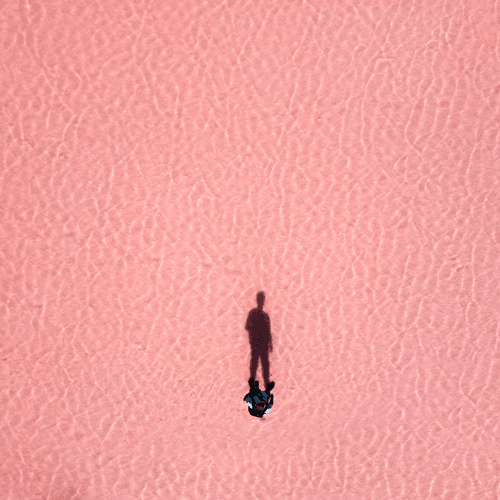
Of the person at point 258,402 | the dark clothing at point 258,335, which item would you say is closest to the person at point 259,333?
the dark clothing at point 258,335

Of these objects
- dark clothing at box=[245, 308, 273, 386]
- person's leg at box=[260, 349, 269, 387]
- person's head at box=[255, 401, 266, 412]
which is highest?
dark clothing at box=[245, 308, 273, 386]

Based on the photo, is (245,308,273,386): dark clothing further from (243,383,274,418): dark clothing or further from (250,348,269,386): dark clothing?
(243,383,274,418): dark clothing

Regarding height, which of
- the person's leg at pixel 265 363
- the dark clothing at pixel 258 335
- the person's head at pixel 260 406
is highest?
the dark clothing at pixel 258 335

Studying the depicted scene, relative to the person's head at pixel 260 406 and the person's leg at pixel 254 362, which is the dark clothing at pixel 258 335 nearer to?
the person's leg at pixel 254 362

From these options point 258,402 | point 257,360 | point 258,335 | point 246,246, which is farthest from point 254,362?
point 246,246

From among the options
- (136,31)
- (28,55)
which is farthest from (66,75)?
(136,31)

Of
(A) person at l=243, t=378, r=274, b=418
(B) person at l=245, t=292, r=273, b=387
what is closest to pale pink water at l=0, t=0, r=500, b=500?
(B) person at l=245, t=292, r=273, b=387

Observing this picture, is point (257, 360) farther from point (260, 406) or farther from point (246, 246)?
point (246, 246)
